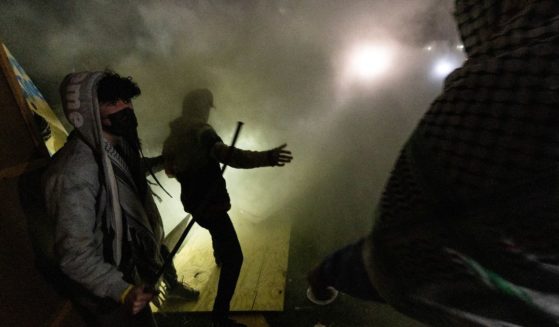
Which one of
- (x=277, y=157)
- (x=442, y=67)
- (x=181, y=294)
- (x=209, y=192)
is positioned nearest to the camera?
(x=277, y=157)

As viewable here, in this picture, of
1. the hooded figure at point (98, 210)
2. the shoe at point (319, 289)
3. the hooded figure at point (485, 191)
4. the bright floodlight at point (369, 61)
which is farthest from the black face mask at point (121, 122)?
the bright floodlight at point (369, 61)

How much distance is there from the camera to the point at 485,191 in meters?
0.93

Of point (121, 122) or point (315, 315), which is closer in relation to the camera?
point (121, 122)

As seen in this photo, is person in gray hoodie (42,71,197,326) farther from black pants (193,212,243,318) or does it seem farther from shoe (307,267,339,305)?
shoe (307,267,339,305)

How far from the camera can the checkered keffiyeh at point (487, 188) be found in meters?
0.85

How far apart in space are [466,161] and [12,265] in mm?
2908

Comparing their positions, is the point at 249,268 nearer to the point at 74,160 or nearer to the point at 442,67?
the point at 74,160

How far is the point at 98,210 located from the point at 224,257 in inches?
59.6

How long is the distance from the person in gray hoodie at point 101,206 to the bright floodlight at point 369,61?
8256 mm

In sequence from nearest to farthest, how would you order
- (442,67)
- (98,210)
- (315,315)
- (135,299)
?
1. (135,299)
2. (98,210)
3. (315,315)
4. (442,67)

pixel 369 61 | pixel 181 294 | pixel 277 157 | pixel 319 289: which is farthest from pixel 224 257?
pixel 369 61

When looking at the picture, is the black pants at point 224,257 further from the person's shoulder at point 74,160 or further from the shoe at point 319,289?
the shoe at point 319,289

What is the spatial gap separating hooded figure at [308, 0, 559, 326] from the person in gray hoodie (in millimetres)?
1750

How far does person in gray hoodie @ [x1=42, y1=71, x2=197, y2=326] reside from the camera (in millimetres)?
1872
